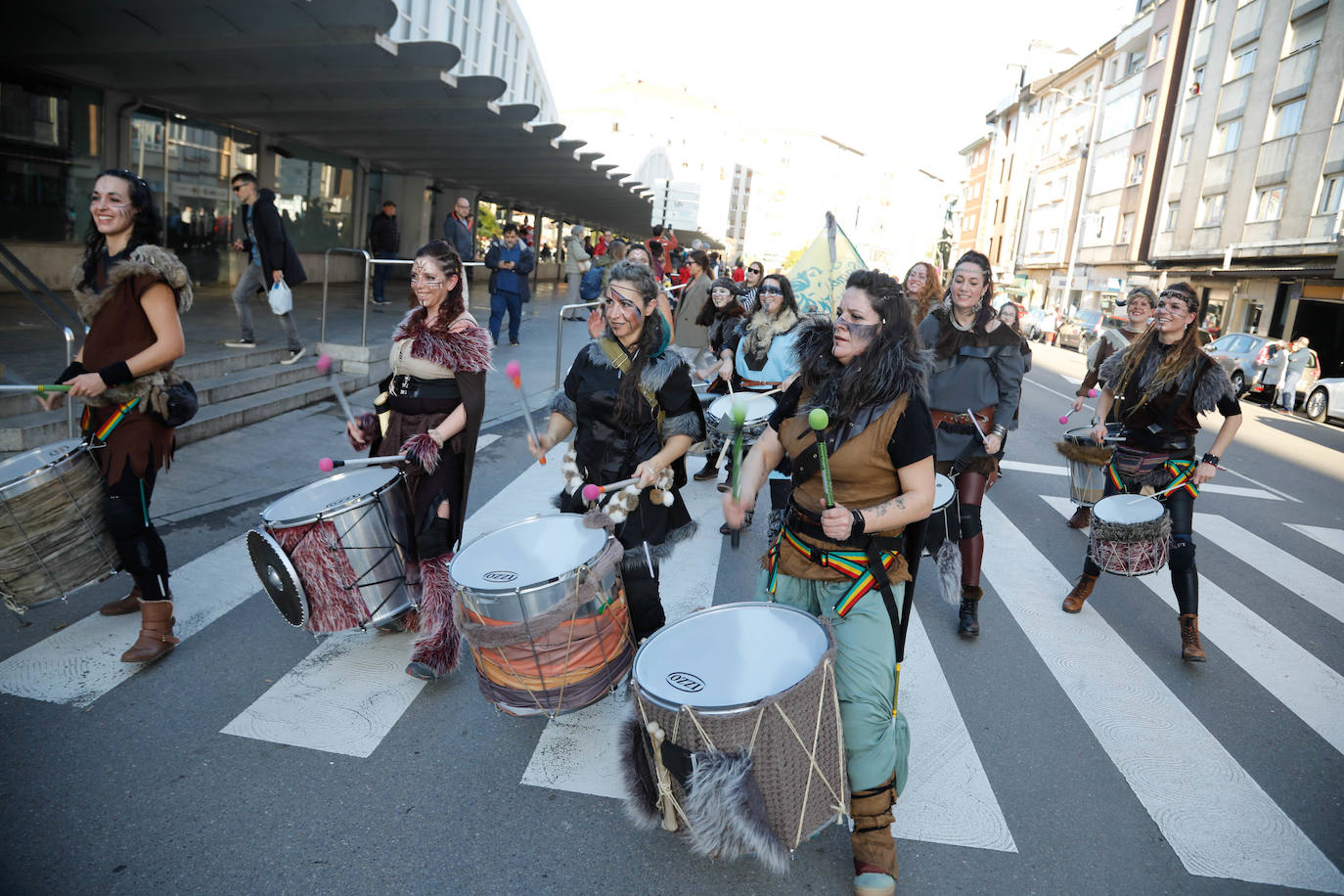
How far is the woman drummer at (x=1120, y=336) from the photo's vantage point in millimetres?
6238

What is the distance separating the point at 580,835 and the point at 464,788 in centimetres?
Answer: 48

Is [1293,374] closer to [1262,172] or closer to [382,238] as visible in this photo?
[1262,172]

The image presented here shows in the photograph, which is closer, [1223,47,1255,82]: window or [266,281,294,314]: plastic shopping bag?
[266,281,294,314]: plastic shopping bag

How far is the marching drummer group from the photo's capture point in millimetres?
2826

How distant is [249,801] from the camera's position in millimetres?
2920

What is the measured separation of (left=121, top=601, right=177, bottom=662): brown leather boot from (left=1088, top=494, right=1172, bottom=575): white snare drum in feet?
15.2

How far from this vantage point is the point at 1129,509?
4.74 m

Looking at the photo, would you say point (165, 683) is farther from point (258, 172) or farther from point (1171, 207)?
point (1171, 207)

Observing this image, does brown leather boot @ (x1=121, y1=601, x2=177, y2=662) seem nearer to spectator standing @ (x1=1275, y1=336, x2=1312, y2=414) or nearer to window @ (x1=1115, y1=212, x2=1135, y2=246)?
spectator standing @ (x1=1275, y1=336, x2=1312, y2=414)

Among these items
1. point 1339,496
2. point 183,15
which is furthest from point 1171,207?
point 183,15

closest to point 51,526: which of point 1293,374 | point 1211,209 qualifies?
point 1293,374

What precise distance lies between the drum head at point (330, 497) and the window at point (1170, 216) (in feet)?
132

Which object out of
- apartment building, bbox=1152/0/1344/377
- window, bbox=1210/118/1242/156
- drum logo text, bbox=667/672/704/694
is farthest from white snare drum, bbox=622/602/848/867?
window, bbox=1210/118/1242/156

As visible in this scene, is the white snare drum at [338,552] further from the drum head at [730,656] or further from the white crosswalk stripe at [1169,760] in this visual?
the white crosswalk stripe at [1169,760]
